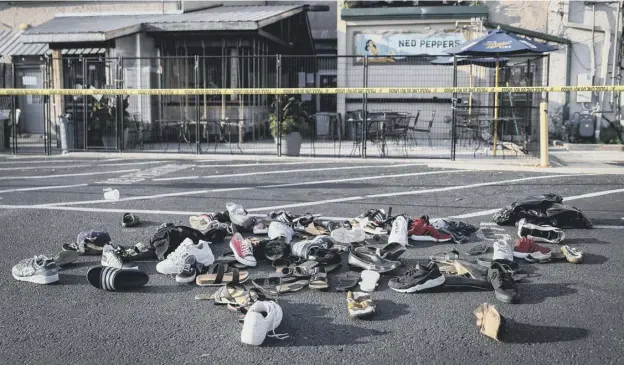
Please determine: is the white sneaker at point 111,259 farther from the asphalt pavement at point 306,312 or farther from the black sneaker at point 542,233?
the black sneaker at point 542,233

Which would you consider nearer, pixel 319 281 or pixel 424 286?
pixel 424 286

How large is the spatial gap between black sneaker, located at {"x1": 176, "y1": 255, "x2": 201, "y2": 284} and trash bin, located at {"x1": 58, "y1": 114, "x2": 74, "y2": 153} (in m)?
12.0

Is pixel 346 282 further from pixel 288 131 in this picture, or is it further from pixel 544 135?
pixel 288 131

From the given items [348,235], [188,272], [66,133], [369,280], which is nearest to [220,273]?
[188,272]

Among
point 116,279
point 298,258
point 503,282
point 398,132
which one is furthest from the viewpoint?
point 398,132

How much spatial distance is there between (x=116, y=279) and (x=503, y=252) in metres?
3.30

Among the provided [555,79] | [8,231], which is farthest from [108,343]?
[555,79]

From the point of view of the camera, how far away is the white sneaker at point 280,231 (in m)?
6.37

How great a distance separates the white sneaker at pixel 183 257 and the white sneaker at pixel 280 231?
2.81 ft

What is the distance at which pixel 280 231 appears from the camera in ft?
21.0

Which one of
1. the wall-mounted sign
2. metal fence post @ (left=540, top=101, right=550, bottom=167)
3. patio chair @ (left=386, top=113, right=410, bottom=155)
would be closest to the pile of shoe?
metal fence post @ (left=540, top=101, right=550, bottom=167)

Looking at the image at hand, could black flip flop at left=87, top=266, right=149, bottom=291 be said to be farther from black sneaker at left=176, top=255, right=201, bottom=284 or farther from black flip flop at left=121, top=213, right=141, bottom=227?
black flip flop at left=121, top=213, right=141, bottom=227

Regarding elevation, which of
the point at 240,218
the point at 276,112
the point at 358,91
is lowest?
the point at 240,218

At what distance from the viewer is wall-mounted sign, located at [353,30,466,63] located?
20.4 m
